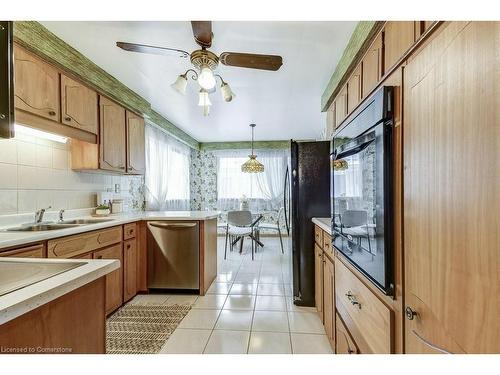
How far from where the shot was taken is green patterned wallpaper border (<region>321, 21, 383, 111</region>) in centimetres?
138

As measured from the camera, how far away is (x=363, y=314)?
3.49 ft

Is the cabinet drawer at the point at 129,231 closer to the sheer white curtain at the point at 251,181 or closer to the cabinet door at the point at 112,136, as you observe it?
the cabinet door at the point at 112,136

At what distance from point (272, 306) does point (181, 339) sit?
2.98ft

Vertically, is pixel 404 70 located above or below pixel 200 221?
above

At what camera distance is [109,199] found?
9.55 ft

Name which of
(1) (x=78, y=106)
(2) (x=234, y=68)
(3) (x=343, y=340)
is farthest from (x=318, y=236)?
(1) (x=78, y=106)

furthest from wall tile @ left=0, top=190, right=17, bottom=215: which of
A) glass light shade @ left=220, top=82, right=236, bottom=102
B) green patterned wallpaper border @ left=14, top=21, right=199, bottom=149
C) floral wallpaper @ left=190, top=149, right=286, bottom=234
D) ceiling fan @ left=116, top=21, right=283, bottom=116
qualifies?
floral wallpaper @ left=190, top=149, right=286, bottom=234

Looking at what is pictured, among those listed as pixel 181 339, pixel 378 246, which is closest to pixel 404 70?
pixel 378 246

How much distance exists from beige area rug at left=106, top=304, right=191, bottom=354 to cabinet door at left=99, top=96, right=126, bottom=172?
4.77ft

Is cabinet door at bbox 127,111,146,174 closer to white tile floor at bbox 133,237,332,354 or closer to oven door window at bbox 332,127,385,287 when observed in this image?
white tile floor at bbox 133,237,332,354

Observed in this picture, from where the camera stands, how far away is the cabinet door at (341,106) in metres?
1.89

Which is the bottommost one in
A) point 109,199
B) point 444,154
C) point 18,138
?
point 109,199
